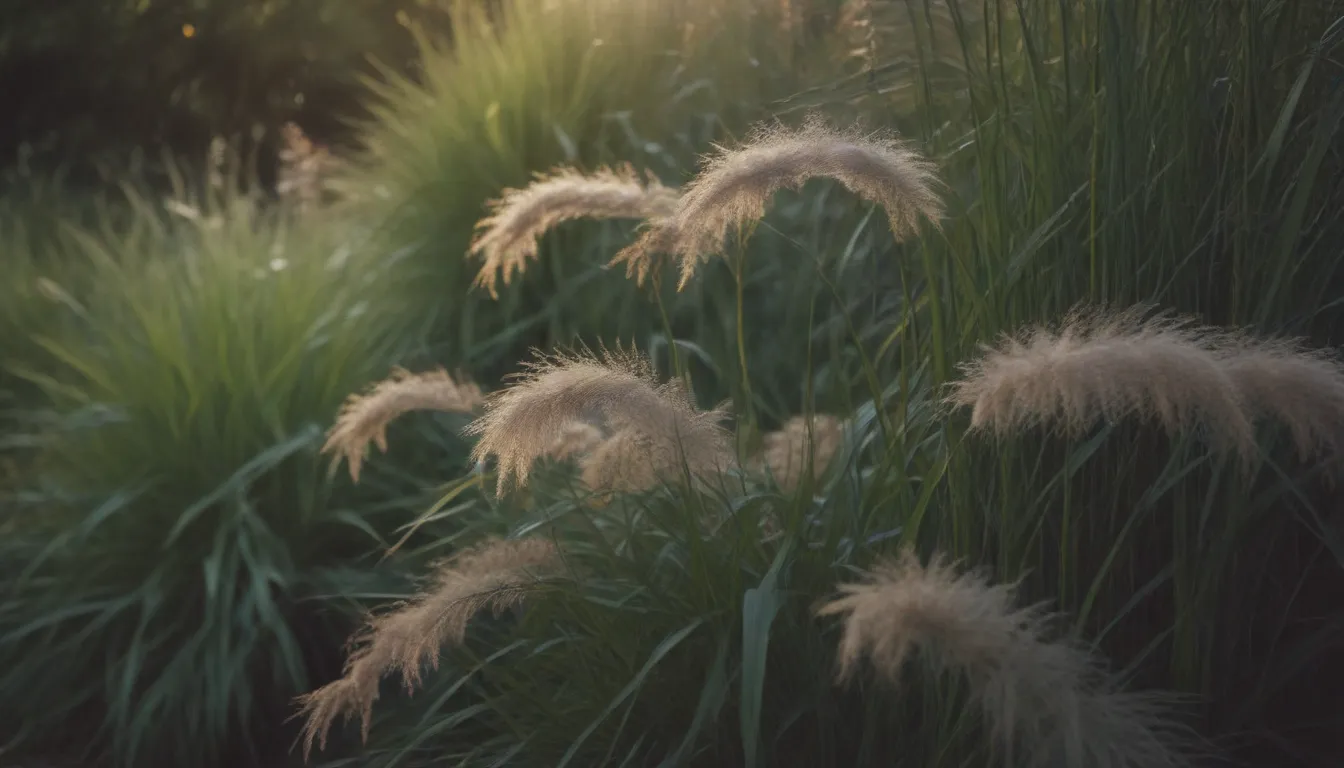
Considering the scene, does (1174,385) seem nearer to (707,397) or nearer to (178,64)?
(707,397)

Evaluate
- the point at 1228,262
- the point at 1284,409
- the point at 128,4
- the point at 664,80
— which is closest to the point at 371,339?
the point at 664,80

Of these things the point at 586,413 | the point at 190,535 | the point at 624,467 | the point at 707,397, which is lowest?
the point at 707,397

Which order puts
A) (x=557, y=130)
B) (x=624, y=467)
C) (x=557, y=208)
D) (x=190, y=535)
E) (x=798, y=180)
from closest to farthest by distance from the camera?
1. (x=798, y=180)
2. (x=624, y=467)
3. (x=557, y=208)
4. (x=190, y=535)
5. (x=557, y=130)

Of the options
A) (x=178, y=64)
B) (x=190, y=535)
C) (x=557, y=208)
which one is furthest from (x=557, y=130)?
(x=178, y=64)

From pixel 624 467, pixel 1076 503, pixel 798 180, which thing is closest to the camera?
pixel 798 180

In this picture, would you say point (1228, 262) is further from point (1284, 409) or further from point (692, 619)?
point (692, 619)

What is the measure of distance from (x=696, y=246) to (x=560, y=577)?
0.62 meters

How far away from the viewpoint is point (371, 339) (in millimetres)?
3566

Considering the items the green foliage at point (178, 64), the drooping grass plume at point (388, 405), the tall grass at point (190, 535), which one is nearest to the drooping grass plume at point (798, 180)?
the drooping grass plume at point (388, 405)

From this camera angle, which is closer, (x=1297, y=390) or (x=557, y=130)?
(x=1297, y=390)

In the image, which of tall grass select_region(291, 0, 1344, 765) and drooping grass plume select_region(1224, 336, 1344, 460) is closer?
drooping grass plume select_region(1224, 336, 1344, 460)

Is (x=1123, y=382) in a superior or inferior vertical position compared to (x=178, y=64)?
superior

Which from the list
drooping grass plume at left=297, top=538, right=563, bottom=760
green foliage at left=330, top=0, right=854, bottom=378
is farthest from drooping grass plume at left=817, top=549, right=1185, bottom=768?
green foliage at left=330, top=0, right=854, bottom=378

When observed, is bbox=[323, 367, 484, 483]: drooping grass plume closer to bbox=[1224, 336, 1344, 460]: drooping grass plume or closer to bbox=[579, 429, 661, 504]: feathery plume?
bbox=[579, 429, 661, 504]: feathery plume
